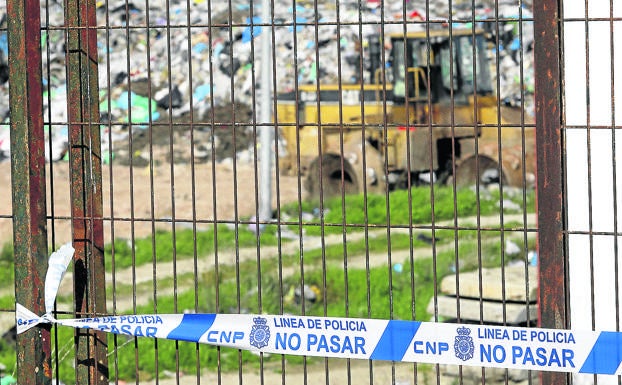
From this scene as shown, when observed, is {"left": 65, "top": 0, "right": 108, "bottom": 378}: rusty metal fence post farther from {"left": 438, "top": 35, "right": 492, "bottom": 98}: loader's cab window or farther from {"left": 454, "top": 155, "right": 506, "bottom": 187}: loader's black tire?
{"left": 438, "top": 35, "right": 492, "bottom": 98}: loader's cab window

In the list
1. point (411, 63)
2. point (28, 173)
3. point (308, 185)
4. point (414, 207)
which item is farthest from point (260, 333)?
point (411, 63)

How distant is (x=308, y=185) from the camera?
46.0 feet

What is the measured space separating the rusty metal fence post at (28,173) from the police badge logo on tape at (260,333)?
82 cm

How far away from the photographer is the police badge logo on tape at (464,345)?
12.2 ft

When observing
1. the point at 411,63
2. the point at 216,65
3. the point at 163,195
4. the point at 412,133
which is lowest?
the point at 163,195

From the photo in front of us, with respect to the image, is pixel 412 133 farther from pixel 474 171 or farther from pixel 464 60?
pixel 464 60

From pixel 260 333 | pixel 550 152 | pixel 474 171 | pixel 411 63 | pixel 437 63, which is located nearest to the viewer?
pixel 550 152

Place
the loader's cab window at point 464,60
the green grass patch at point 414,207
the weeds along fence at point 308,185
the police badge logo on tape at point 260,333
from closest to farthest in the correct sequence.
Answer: the weeds along fence at point 308,185 → the police badge logo on tape at point 260,333 → the green grass patch at point 414,207 → the loader's cab window at point 464,60

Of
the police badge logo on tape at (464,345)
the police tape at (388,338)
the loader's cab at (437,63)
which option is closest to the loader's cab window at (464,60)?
the loader's cab at (437,63)

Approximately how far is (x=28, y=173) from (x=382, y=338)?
4.81ft

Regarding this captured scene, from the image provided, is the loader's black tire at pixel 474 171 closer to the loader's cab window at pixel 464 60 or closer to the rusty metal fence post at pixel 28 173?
the loader's cab window at pixel 464 60

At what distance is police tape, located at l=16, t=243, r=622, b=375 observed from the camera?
361 cm

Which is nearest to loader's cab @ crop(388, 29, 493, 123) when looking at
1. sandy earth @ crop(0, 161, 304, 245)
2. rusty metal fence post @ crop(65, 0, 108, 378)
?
sandy earth @ crop(0, 161, 304, 245)

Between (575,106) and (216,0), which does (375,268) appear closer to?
(575,106)
